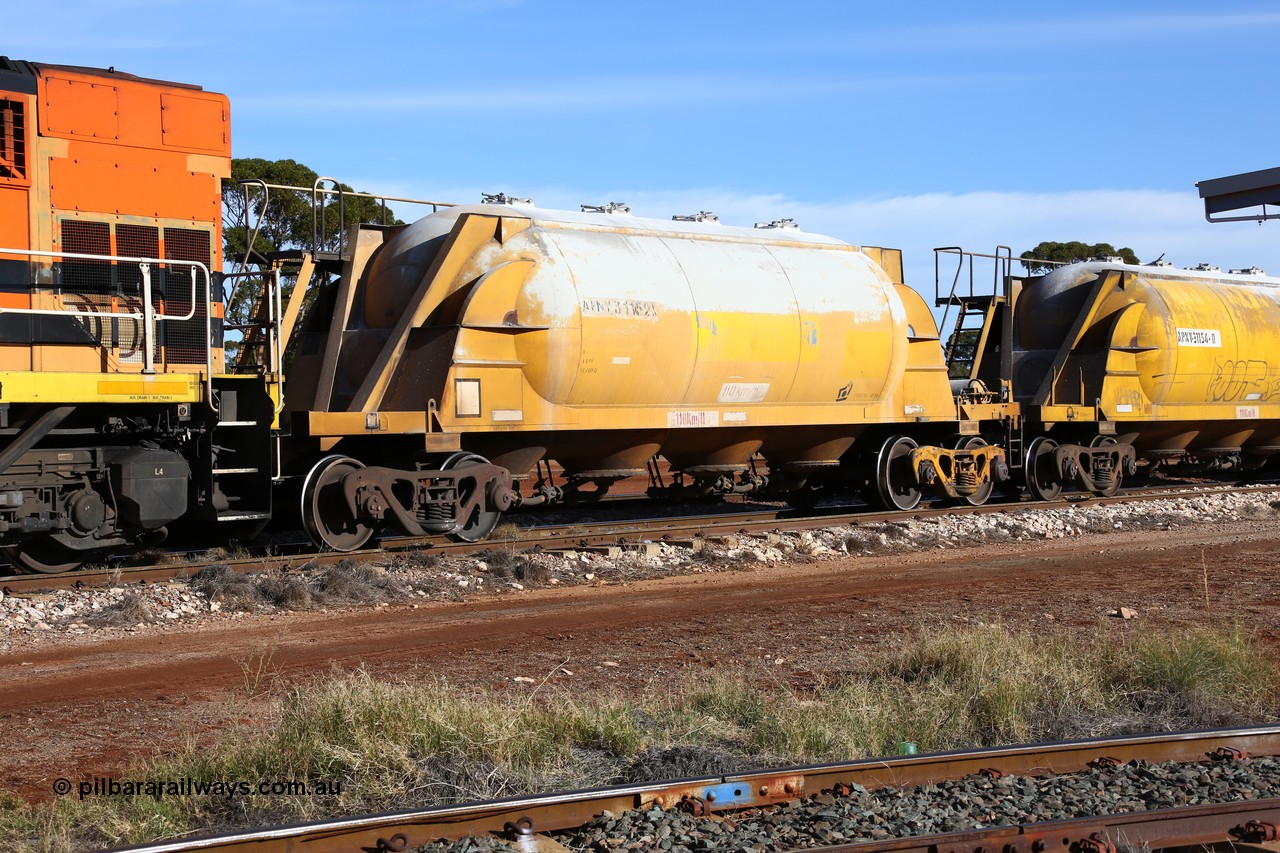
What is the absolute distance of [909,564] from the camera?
45.8 feet

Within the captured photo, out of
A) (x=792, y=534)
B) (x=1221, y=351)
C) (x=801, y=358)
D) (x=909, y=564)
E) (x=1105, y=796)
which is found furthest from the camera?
(x=1221, y=351)

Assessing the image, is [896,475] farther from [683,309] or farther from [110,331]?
[110,331]

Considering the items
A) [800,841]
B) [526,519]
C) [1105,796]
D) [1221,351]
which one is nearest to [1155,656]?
[1105,796]

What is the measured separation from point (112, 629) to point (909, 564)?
27.3ft

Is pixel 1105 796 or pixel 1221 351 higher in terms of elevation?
pixel 1221 351

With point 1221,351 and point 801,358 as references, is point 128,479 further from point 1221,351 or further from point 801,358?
point 1221,351

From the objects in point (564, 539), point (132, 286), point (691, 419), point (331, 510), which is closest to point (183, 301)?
point (132, 286)

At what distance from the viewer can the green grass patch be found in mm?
5406

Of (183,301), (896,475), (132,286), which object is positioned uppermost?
(132,286)

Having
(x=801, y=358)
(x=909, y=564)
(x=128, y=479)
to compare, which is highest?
(x=801, y=358)

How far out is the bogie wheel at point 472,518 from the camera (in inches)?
542

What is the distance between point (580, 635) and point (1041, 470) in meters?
13.1

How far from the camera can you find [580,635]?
9.67 meters

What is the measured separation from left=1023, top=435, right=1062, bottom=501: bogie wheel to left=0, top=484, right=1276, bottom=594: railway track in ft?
1.30
